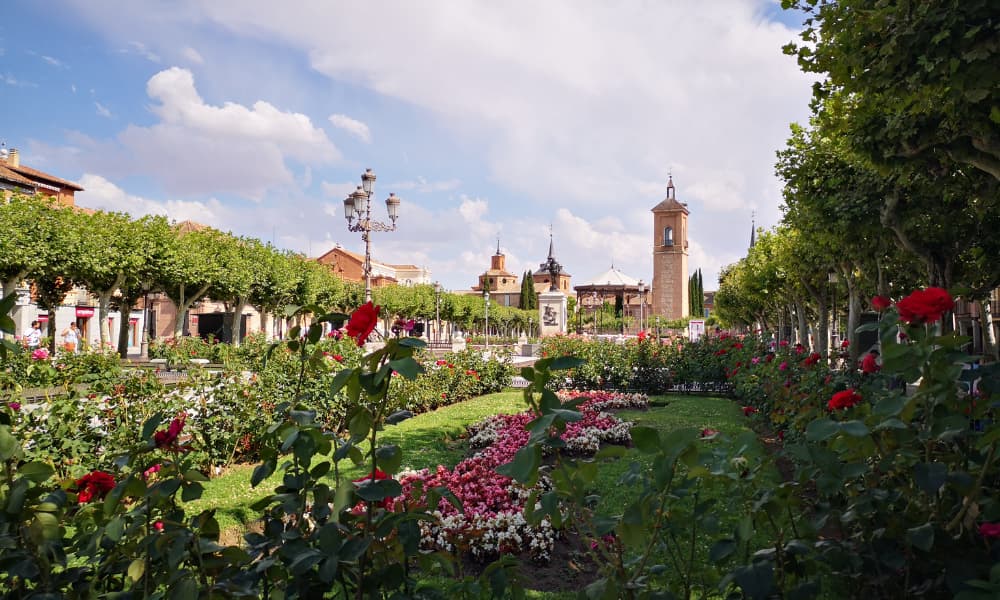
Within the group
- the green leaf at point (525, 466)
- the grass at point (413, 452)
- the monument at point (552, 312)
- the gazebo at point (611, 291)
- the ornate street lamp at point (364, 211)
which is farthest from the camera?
the gazebo at point (611, 291)

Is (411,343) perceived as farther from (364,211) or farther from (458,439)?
(364,211)

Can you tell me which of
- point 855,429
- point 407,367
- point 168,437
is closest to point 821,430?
point 855,429

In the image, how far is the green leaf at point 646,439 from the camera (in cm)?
136

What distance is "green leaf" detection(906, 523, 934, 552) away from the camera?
5.17ft

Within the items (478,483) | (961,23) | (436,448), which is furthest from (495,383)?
(961,23)

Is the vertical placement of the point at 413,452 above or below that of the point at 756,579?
below

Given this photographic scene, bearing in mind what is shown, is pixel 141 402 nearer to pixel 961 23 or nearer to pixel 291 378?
pixel 291 378

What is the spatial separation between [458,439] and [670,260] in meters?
75.6

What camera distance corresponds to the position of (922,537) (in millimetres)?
1607

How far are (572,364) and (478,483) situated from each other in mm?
4469

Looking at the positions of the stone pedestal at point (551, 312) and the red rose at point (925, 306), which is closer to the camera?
the red rose at point (925, 306)

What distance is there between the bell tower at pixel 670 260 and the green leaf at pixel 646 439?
80930 millimetres

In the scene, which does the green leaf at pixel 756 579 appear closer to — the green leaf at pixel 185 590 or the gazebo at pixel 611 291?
the green leaf at pixel 185 590

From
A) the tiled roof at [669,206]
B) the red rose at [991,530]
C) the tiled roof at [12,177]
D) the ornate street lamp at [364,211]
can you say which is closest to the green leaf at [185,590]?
the red rose at [991,530]
